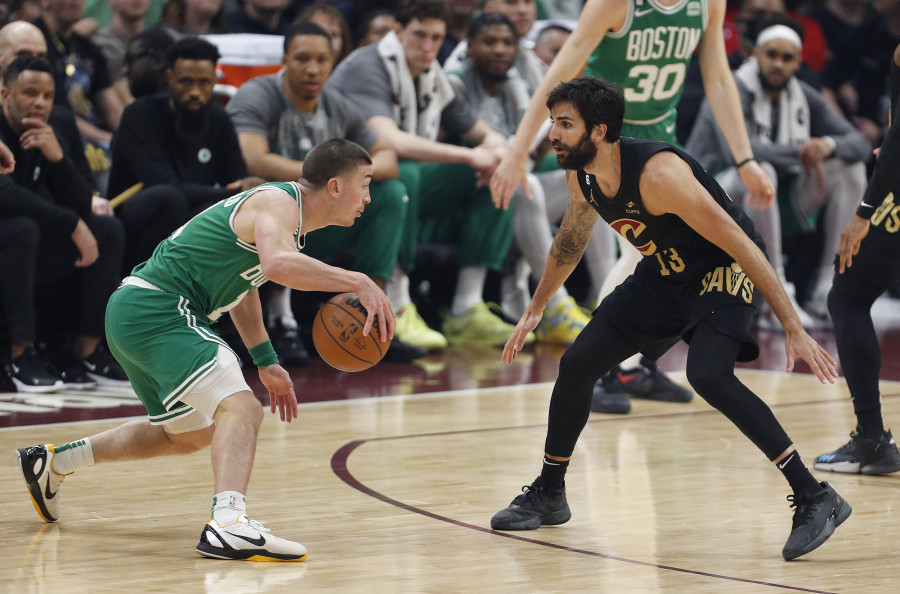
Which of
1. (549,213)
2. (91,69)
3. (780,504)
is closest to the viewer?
(780,504)

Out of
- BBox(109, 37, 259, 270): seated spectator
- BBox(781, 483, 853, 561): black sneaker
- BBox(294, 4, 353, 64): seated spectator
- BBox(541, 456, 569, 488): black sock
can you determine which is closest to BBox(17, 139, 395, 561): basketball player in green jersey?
BBox(541, 456, 569, 488): black sock

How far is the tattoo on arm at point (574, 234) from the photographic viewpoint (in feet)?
14.3

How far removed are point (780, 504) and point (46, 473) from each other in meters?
2.35

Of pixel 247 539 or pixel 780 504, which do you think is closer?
pixel 247 539

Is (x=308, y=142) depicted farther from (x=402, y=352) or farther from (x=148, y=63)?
(x=402, y=352)

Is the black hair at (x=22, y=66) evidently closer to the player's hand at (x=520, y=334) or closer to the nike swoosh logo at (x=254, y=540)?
the player's hand at (x=520, y=334)

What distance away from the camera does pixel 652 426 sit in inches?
Result: 231

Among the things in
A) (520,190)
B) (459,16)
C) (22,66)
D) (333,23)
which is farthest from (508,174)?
(459,16)

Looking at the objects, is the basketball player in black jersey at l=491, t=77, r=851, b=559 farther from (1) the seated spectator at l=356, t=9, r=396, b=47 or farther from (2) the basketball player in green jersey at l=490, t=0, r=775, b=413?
(1) the seated spectator at l=356, t=9, r=396, b=47

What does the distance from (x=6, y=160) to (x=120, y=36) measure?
2.62 meters

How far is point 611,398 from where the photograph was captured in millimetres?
6227

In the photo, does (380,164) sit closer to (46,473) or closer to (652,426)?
(652,426)

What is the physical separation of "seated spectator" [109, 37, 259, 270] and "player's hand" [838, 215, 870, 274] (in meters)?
3.45

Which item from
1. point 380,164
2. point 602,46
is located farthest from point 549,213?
point 602,46
